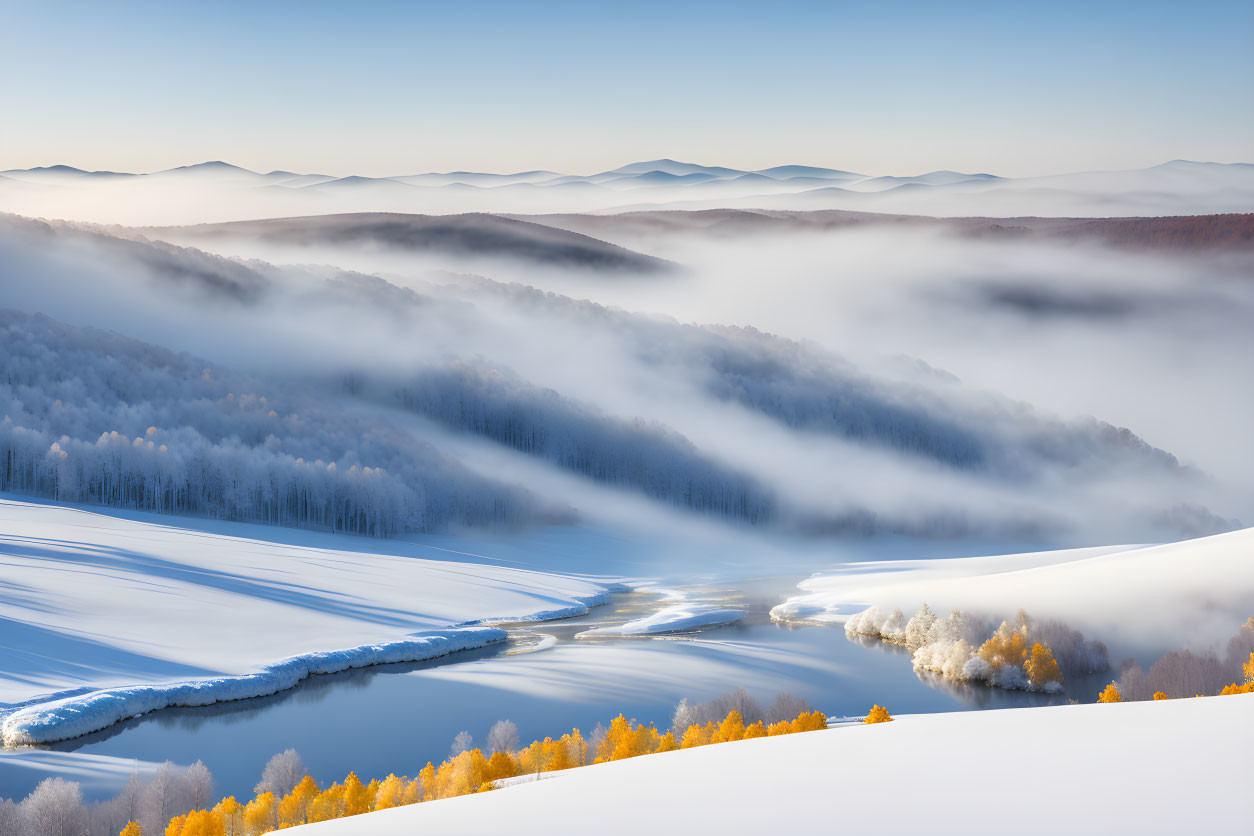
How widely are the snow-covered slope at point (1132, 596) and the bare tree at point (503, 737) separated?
31129 millimetres

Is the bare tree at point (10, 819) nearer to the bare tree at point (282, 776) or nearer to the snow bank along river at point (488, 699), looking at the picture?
the snow bank along river at point (488, 699)

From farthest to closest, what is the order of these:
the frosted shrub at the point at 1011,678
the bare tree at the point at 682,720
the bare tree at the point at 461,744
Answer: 1. the frosted shrub at the point at 1011,678
2. the bare tree at the point at 682,720
3. the bare tree at the point at 461,744

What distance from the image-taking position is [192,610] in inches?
2189

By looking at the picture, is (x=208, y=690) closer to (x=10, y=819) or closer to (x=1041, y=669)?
(x=10, y=819)

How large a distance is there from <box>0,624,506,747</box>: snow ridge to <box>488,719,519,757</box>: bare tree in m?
13.7

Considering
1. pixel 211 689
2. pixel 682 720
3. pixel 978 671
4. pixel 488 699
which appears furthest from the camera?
→ pixel 978 671

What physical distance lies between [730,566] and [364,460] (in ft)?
167

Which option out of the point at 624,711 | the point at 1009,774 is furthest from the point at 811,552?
the point at 1009,774

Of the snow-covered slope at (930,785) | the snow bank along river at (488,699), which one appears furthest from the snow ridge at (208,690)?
the snow-covered slope at (930,785)

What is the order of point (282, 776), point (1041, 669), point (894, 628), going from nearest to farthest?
point (282, 776) < point (1041, 669) < point (894, 628)

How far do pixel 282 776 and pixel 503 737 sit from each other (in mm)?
8187

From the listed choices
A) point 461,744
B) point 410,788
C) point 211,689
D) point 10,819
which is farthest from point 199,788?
point 211,689

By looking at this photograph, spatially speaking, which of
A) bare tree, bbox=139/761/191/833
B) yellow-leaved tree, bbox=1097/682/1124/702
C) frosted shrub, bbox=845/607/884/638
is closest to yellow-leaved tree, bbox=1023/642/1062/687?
yellow-leaved tree, bbox=1097/682/1124/702

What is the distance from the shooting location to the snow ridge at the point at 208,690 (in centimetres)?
3600
